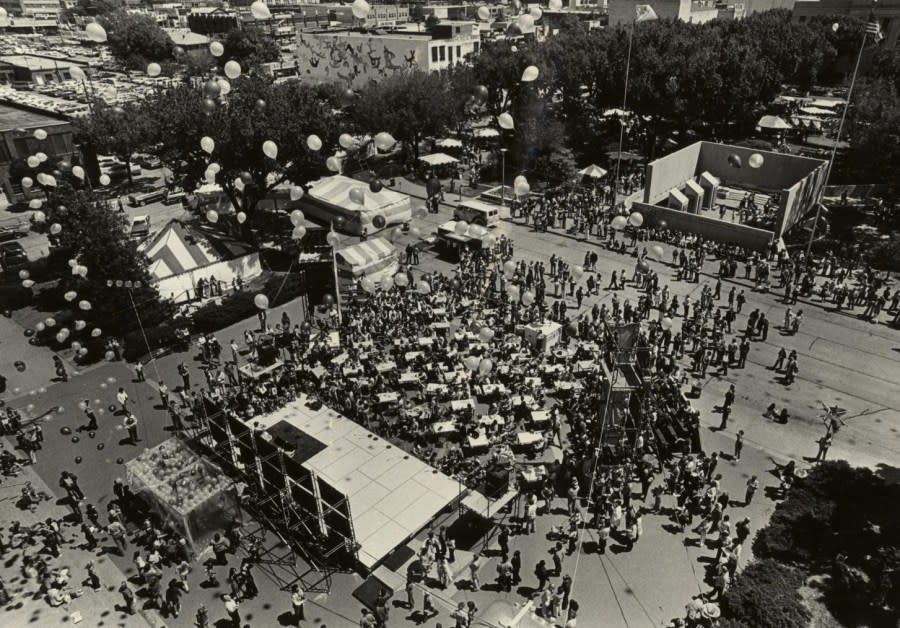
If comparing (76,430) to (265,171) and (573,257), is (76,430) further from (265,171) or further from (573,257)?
(573,257)

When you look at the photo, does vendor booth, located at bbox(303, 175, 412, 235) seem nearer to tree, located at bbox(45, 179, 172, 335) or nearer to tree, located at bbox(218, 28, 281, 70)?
tree, located at bbox(45, 179, 172, 335)

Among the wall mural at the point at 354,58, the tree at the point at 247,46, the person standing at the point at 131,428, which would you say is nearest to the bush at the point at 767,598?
the person standing at the point at 131,428

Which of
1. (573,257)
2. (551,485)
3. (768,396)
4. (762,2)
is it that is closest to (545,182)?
(573,257)

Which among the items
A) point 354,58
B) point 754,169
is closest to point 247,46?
point 354,58

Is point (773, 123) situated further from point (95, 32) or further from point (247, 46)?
point (247, 46)

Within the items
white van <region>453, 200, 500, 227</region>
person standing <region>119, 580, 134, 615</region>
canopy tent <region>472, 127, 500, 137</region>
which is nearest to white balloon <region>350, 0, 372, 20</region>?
white van <region>453, 200, 500, 227</region>
